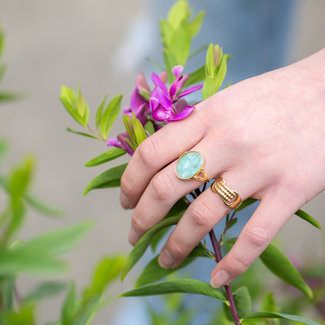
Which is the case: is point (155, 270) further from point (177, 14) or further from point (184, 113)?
point (177, 14)

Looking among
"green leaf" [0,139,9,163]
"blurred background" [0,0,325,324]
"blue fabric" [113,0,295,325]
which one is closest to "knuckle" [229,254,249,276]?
"green leaf" [0,139,9,163]

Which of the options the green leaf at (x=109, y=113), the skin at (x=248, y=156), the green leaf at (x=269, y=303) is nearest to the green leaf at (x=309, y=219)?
the skin at (x=248, y=156)

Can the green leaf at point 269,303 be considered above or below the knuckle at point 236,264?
below

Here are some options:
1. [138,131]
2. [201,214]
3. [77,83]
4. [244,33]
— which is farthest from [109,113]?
[77,83]

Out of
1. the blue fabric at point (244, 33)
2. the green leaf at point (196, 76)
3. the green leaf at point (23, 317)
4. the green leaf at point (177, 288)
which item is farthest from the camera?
the blue fabric at point (244, 33)

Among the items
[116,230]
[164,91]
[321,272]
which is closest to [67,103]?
[164,91]

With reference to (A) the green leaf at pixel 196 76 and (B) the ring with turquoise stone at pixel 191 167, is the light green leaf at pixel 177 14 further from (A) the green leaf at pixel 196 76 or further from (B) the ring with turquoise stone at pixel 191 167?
(B) the ring with turquoise stone at pixel 191 167

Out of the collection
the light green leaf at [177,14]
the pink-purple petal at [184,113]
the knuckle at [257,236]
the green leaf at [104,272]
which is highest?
the light green leaf at [177,14]

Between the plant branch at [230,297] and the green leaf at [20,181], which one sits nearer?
the green leaf at [20,181]

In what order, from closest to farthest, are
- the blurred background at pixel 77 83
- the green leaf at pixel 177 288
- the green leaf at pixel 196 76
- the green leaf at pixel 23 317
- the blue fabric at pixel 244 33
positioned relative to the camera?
the green leaf at pixel 23 317
the green leaf at pixel 177 288
the green leaf at pixel 196 76
the blue fabric at pixel 244 33
the blurred background at pixel 77 83
